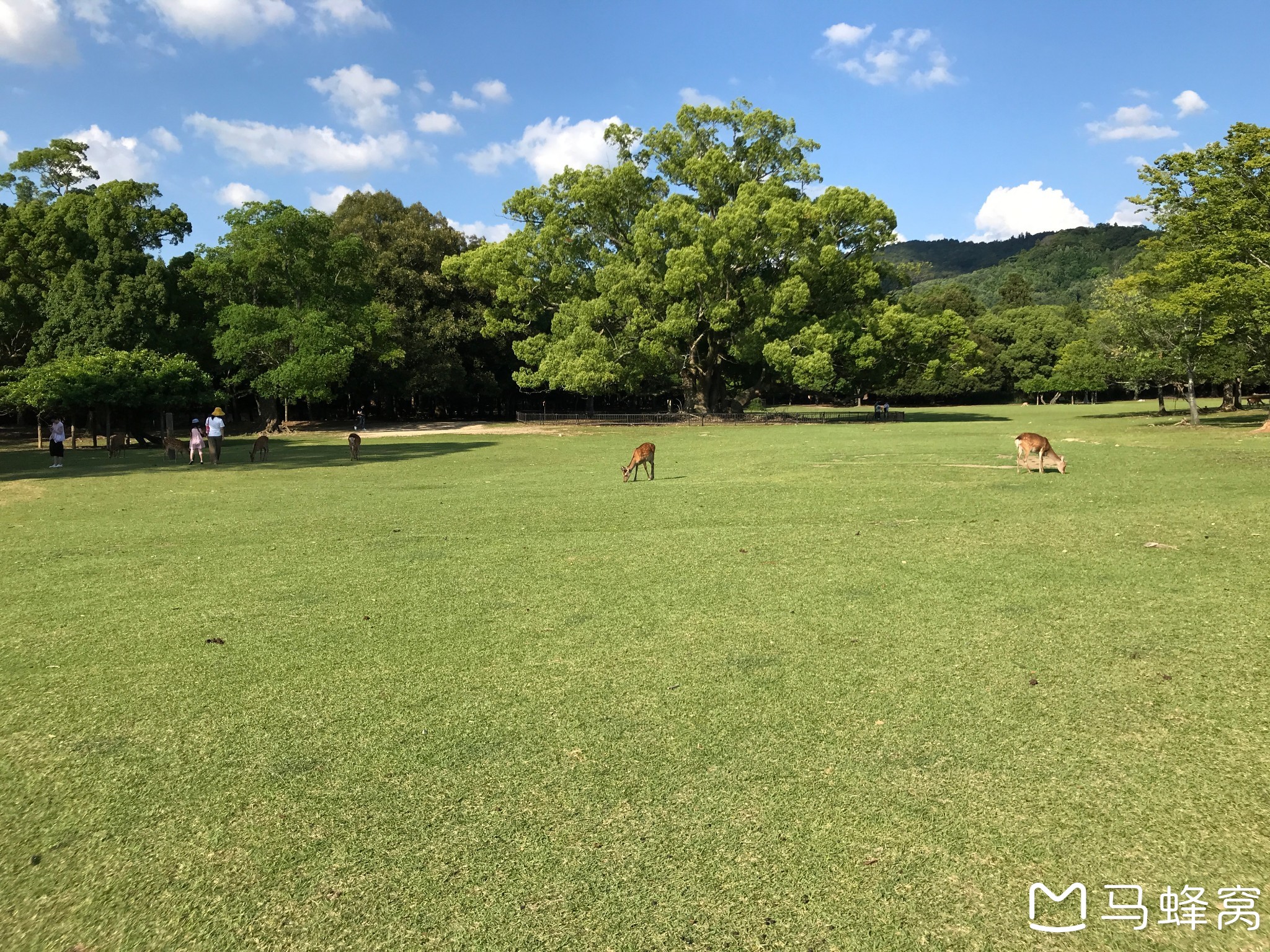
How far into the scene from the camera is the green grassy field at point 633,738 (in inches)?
116

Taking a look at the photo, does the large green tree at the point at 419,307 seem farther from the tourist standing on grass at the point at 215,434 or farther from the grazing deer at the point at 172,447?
the tourist standing on grass at the point at 215,434

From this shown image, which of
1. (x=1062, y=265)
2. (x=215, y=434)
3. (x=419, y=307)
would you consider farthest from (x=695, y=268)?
(x=1062, y=265)

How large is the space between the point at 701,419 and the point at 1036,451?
102 ft

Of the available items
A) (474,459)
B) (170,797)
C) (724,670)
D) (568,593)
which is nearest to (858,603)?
(724,670)

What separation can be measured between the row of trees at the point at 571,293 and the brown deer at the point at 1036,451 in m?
20.4

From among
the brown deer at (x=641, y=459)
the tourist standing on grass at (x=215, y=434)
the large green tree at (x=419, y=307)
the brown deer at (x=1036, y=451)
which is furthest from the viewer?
the large green tree at (x=419, y=307)

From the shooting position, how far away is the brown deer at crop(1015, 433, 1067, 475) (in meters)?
15.8

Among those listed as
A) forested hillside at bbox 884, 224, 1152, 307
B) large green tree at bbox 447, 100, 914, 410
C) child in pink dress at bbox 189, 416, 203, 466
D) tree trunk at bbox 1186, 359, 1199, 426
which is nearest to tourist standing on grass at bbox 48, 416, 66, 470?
child in pink dress at bbox 189, 416, 203, 466

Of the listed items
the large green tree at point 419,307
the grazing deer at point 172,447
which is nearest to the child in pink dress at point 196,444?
the grazing deer at point 172,447

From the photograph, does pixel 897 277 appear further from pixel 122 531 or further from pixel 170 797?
pixel 170 797

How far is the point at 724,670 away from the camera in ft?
17.3

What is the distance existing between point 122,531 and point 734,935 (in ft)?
36.7

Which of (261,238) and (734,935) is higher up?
(261,238)

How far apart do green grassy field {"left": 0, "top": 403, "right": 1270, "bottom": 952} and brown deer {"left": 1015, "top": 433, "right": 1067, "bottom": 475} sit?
5919 millimetres
